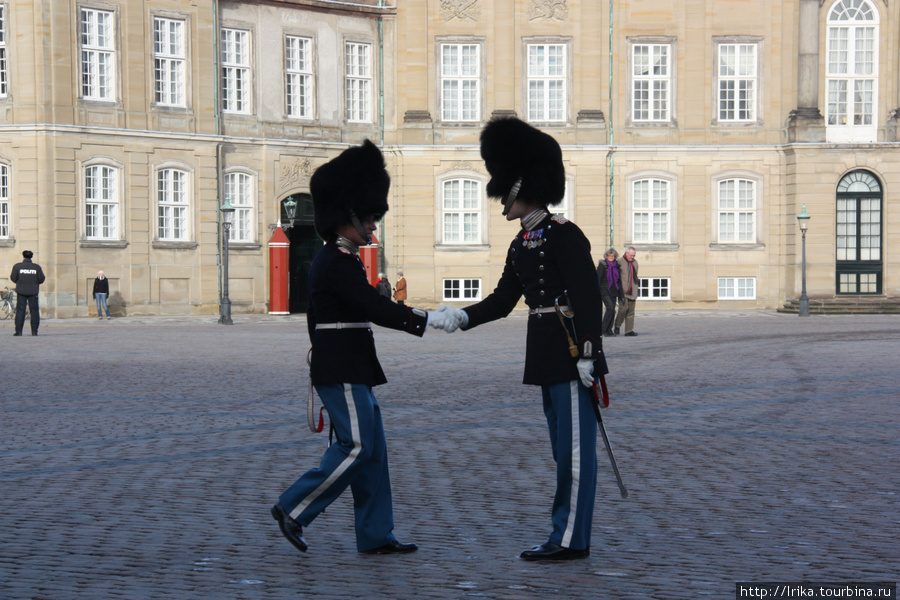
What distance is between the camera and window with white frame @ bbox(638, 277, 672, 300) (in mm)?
37812

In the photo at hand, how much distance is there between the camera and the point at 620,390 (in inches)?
558

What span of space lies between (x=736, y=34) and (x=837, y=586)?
34.6 m

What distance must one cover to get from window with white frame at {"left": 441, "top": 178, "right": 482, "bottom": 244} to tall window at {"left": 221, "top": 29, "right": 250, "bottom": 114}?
21.3 ft

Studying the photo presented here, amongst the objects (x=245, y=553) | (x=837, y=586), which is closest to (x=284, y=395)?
(x=245, y=553)

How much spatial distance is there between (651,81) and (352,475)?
3342cm

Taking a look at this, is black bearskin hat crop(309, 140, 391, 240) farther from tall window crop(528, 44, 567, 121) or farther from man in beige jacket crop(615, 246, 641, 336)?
tall window crop(528, 44, 567, 121)

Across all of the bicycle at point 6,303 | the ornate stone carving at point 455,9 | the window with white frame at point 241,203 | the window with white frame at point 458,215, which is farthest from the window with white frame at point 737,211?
the bicycle at point 6,303

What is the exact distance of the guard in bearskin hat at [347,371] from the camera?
20.0ft

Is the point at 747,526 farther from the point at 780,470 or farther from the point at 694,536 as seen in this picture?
the point at 780,470

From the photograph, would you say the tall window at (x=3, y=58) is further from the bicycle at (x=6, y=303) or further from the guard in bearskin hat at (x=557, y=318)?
the guard in bearskin hat at (x=557, y=318)

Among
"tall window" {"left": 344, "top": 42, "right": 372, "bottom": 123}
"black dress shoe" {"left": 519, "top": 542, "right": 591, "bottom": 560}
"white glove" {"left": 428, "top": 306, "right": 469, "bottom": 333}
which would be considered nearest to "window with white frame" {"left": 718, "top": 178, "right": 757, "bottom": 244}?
"tall window" {"left": 344, "top": 42, "right": 372, "bottom": 123}

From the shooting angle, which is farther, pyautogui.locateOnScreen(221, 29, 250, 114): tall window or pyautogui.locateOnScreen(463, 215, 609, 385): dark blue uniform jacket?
pyautogui.locateOnScreen(221, 29, 250, 114): tall window

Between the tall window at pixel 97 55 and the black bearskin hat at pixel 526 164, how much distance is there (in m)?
28.4

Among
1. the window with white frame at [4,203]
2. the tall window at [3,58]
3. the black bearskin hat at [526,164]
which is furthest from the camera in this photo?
the window with white frame at [4,203]
